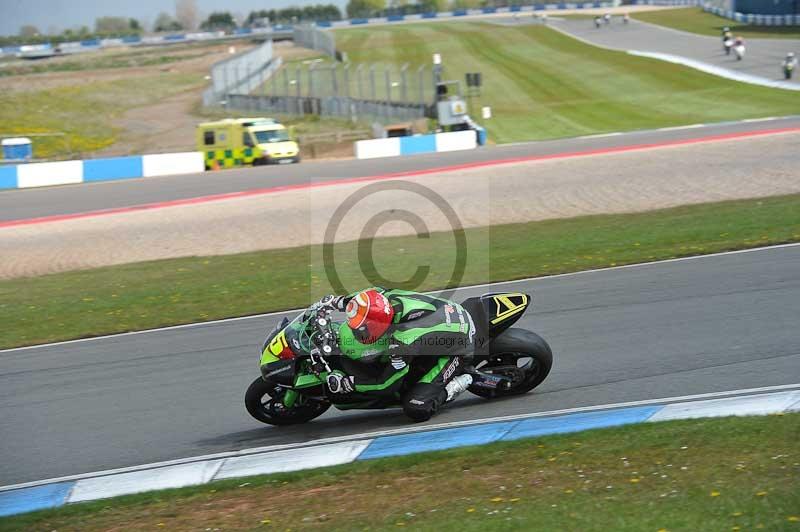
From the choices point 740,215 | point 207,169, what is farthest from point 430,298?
point 207,169

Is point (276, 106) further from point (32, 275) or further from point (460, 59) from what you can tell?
point (32, 275)

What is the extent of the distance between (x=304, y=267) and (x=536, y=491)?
31.5ft

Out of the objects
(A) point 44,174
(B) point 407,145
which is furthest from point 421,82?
(A) point 44,174

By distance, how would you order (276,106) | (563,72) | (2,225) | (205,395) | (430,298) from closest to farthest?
1. (430,298)
2. (205,395)
3. (2,225)
4. (276,106)
5. (563,72)

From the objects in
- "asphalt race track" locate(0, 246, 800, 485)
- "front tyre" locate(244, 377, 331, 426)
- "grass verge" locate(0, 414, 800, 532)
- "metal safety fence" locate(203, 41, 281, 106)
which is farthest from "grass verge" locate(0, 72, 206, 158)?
"grass verge" locate(0, 414, 800, 532)

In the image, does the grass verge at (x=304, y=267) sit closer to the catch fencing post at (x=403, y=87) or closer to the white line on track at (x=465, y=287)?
the white line on track at (x=465, y=287)

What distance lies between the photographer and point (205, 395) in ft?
29.7

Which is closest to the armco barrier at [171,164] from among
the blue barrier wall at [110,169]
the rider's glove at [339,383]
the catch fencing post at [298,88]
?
the blue barrier wall at [110,169]

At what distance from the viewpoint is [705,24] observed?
8094cm

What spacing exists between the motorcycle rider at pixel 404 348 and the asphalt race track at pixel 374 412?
380 mm

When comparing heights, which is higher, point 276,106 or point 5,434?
point 276,106

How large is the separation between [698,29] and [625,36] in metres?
6.61

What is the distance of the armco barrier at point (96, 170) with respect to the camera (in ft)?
99.2

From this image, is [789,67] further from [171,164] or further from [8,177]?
[8,177]
